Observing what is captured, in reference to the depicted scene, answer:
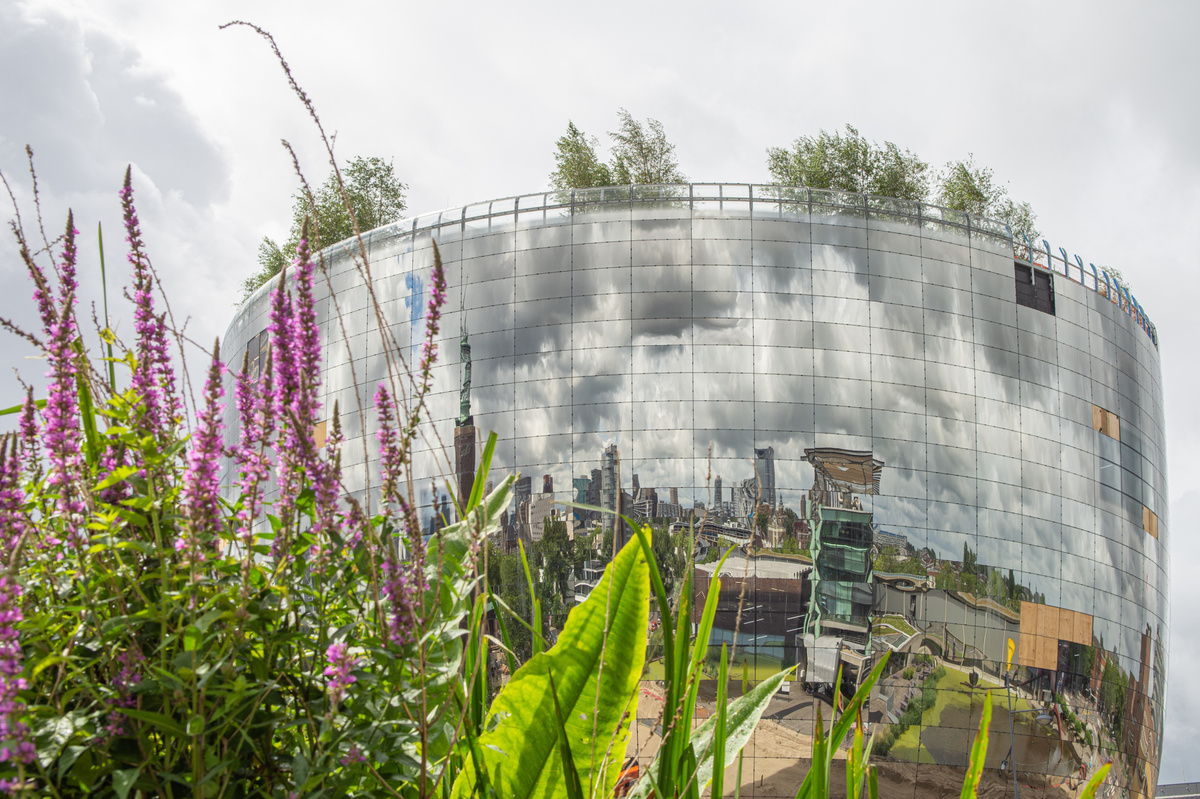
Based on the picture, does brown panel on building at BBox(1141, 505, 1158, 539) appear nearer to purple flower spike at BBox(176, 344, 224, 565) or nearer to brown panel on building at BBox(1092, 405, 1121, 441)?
brown panel on building at BBox(1092, 405, 1121, 441)

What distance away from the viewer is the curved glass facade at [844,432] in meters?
13.3

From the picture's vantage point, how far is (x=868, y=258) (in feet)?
49.8

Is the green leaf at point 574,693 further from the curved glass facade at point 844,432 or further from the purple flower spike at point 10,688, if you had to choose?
the curved glass facade at point 844,432

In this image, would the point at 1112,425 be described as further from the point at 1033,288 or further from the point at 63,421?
the point at 63,421

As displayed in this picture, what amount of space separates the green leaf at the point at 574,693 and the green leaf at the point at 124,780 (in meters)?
0.50

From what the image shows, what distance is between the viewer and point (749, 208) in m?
15.2

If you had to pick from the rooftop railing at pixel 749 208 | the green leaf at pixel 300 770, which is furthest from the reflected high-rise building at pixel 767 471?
the green leaf at pixel 300 770

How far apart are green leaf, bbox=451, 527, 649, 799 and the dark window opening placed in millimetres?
17196

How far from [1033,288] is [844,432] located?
603 centimetres

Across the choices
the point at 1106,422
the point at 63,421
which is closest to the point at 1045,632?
the point at 1106,422

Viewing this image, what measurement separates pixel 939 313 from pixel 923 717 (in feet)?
25.0

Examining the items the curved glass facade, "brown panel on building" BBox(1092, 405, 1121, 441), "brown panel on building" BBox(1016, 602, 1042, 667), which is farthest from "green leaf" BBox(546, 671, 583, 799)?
"brown panel on building" BBox(1092, 405, 1121, 441)

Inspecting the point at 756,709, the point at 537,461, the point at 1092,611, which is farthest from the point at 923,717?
the point at 756,709

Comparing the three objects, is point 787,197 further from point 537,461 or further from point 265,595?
point 265,595
